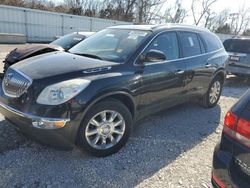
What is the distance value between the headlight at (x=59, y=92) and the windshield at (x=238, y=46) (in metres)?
7.66

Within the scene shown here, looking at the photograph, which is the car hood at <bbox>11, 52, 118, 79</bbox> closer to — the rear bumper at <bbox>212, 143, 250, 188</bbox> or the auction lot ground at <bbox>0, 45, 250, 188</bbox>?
the auction lot ground at <bbox>0, 45, 250, 188</bbox>

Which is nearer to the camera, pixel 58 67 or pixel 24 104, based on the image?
pixel 24 104

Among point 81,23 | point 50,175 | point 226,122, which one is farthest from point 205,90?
point 81,23

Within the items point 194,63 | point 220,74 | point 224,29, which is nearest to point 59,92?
point 194,63

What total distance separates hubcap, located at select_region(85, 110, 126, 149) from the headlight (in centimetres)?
45

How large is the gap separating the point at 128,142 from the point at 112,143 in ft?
1.40

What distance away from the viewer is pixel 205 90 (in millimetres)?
5402

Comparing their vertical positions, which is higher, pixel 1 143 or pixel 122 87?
pixel 122 87

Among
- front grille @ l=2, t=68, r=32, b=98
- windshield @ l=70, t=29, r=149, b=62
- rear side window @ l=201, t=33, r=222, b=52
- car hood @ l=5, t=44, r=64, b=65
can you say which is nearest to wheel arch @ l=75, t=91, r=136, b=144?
windshield @ l=70, t=29, r=149, b=62

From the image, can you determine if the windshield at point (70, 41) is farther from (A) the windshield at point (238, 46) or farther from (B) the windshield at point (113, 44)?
(A) the windshield at point (238, 46)

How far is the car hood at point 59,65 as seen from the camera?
320 cm

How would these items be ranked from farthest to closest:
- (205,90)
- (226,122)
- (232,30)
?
(232,30), (205,90), (226,122)

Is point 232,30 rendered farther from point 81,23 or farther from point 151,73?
point 151,73

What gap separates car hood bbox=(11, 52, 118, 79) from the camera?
3195 millimetres
